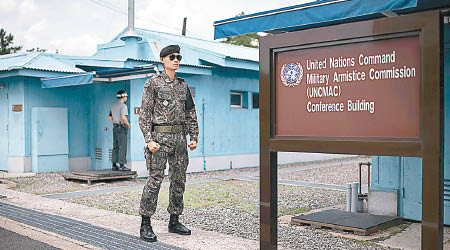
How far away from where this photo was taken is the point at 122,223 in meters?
6.20

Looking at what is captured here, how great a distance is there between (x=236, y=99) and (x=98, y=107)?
400 cm

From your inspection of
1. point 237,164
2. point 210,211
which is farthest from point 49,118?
point 210,211

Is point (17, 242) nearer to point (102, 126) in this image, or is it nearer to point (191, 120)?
point (191, 120)

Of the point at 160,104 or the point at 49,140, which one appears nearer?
the point at 160,104

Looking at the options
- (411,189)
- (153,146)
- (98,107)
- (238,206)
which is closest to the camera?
(153,146)

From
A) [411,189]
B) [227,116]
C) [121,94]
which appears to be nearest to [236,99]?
[227,116]

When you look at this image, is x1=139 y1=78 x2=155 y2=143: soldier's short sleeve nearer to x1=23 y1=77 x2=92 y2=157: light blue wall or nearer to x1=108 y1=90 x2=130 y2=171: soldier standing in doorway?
x1=108 y1=90 x2=130 y2=171: soldier standing in doorway

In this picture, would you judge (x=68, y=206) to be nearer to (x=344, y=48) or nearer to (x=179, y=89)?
(x=179, y=89)

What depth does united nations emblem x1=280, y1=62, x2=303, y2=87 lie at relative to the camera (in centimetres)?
390

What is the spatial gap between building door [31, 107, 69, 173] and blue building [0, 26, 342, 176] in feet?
0.08

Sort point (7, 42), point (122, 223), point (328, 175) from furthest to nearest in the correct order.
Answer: point (7, 42), point (328, 175), point (122, 223)

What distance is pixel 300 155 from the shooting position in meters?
15.9

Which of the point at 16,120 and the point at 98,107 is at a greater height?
the point at 98,107

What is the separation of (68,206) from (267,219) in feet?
14.3
